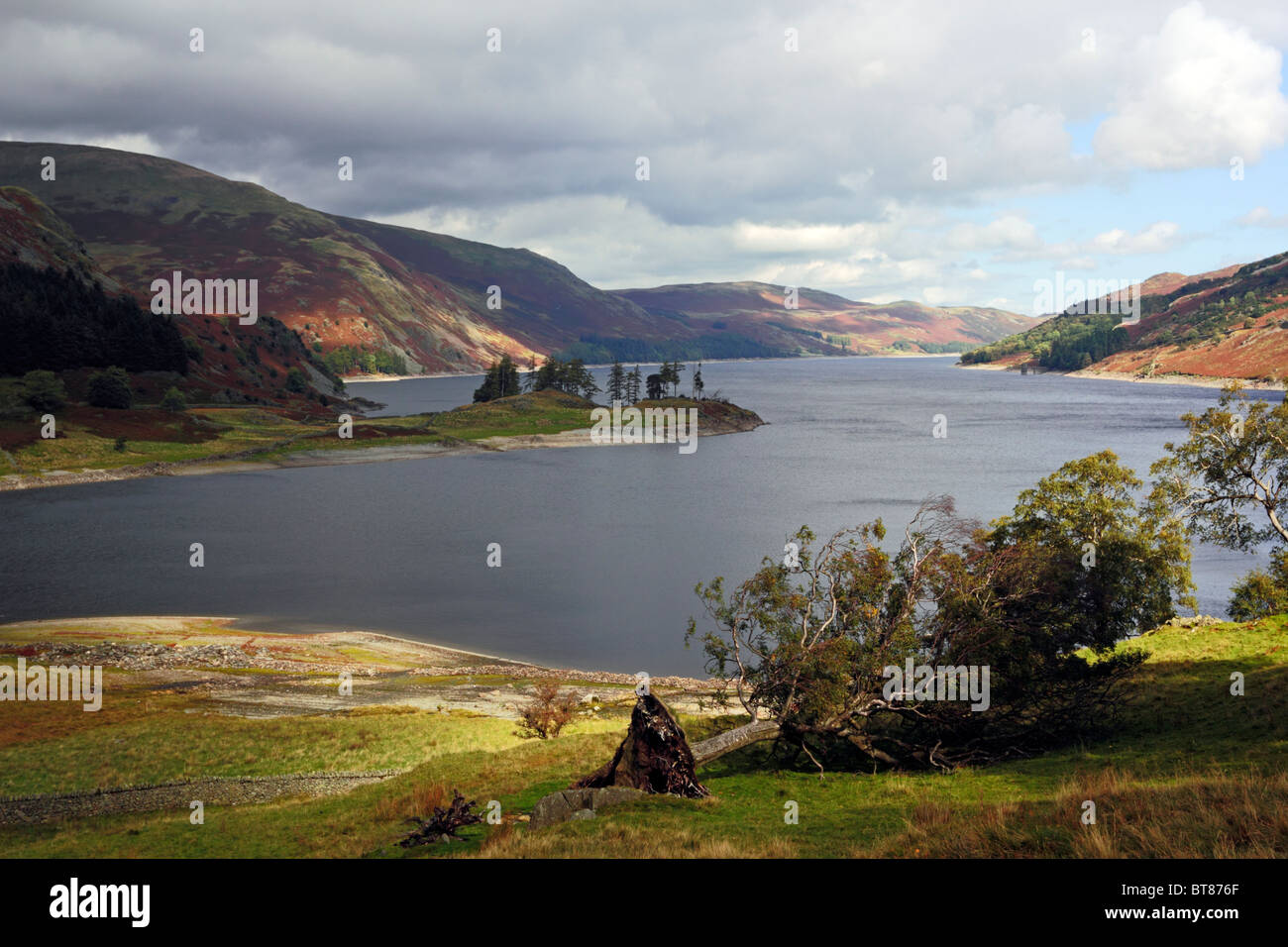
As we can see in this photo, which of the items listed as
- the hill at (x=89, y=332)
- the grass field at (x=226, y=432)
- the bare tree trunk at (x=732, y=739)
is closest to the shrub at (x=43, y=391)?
the grass field at (x=226, y=432)

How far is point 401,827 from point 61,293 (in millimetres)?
178791

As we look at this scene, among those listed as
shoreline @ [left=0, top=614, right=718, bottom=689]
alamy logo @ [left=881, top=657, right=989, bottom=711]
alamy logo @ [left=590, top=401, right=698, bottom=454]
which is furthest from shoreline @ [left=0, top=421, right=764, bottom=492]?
alamy logo @ [left=881, top=657, right=989, bottom=711]

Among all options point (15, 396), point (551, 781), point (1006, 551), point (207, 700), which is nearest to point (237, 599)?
point (207, 700)

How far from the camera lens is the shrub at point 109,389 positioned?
136 meters

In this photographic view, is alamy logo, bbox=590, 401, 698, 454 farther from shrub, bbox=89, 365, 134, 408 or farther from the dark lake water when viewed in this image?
shrub, bbox=89, 365, 134, 408

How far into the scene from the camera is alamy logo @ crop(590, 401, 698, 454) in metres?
176

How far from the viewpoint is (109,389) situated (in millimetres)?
136625

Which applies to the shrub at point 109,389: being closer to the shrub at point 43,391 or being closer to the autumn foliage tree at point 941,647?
the shrub at point 43,391

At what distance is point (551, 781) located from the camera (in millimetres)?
25438

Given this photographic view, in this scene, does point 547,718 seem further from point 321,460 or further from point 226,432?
point 226,432

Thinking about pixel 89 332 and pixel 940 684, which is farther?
pixel 89 332

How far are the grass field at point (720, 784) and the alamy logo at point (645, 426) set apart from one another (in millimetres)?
136855

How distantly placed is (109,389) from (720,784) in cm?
14415

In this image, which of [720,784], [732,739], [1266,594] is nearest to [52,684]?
[732,739]
